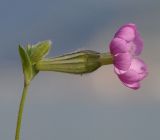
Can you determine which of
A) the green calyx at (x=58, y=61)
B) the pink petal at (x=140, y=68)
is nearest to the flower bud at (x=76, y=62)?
the green calyx at (x=58, y=61)

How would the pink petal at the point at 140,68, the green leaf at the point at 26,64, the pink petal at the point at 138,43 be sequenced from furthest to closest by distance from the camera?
the pink petal at the point at 138,43 < the pink petal at the point at 140,68 < the green leaf at the point at 26,64

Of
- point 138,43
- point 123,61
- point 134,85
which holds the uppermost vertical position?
point 138,43

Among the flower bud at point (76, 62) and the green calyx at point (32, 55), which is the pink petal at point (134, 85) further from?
the green calyx at point (32, 55)

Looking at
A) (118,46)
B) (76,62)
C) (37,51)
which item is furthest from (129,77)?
(37,51)

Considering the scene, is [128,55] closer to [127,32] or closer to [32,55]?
[127,32]

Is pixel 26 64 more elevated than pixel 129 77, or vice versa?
pixel 26 64

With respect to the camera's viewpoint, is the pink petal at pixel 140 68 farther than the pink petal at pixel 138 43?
No

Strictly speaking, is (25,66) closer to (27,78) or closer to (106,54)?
(27,78)

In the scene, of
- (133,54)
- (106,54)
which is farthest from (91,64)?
(133,54)
